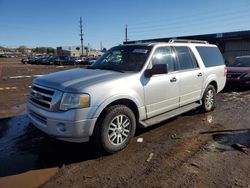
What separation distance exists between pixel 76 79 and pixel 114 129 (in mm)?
1063

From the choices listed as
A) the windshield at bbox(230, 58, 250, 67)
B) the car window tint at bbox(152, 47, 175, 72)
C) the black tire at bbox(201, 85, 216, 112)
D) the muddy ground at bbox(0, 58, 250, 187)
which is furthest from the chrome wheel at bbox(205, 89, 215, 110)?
the windshield at bbox(230, 58, 250, 67)

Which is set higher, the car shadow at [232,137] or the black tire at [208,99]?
the black tire at [208,99]

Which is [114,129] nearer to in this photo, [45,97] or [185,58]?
[45,97]

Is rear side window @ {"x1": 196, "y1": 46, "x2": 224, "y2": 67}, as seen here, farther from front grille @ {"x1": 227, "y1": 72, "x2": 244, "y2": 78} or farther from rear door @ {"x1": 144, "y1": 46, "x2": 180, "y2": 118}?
front grille @ {"x1": 227, "y1": 72, "x2": 244, "y2": 78}

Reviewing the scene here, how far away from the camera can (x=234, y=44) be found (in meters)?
32.8

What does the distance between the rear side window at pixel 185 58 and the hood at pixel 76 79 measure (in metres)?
1.83

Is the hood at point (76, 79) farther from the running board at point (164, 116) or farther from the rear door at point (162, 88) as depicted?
the running board at point (164, 116)

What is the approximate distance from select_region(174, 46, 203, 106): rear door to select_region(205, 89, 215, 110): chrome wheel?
608 millimetres

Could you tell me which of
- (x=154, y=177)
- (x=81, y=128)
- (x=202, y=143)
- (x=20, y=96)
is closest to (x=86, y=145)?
(x=81, y=128)

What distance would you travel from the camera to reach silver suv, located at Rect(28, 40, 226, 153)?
14.5 feet

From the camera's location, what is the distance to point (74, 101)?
438 centimetres

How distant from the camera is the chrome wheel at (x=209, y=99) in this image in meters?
7.68

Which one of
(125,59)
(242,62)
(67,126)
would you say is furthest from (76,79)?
(242,62)

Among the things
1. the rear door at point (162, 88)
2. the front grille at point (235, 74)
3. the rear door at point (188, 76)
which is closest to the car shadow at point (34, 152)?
the rear door at point (162, 88)
